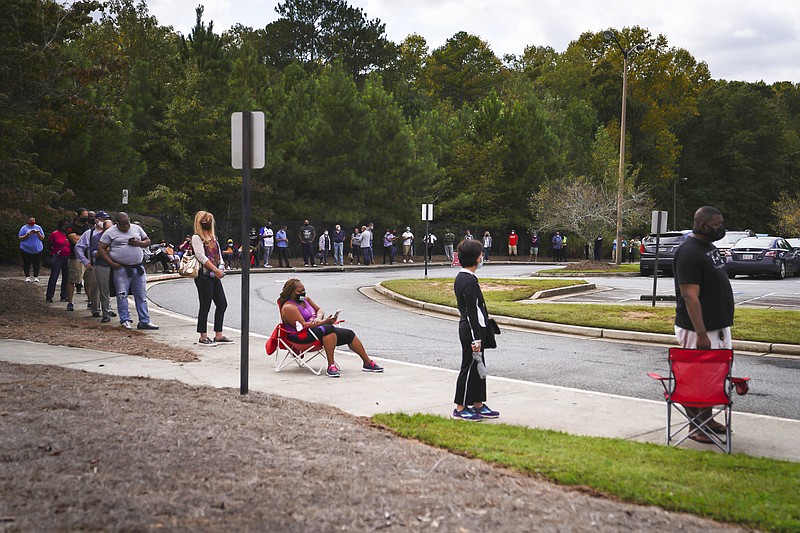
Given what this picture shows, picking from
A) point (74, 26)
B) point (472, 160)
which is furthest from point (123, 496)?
point (472, 160)

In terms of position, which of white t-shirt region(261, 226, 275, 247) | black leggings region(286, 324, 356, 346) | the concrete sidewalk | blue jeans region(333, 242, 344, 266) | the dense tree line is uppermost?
the dense tree line

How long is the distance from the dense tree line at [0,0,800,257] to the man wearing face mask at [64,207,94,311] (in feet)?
1.97

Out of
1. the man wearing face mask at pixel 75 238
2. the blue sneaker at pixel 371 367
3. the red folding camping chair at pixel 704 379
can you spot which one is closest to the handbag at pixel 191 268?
the blue sneaker at pixel 371 367

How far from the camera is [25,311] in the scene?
14.9 metres

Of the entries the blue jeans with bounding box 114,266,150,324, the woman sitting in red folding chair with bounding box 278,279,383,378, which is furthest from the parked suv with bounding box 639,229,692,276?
the woman sitting in red folding chair with bounding box 278,279,383,378

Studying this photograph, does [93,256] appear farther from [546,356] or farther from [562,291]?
[562,291]

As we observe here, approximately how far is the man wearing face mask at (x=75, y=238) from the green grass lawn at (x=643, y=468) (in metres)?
11.0

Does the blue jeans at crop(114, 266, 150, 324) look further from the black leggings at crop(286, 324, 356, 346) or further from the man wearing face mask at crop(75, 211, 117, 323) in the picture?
the black leggings at crop(286, 324, 356, 346)

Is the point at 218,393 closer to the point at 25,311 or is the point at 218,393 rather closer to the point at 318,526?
the point at 318,526

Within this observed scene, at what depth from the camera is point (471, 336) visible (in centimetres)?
710

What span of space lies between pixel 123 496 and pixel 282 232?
31245 mm

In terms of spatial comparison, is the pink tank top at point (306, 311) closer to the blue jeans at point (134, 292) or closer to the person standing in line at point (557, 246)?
the blue jeans at point (134, 292)

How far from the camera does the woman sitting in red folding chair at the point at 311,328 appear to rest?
30.6 ft

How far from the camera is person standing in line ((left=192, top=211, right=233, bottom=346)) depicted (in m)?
11.2
